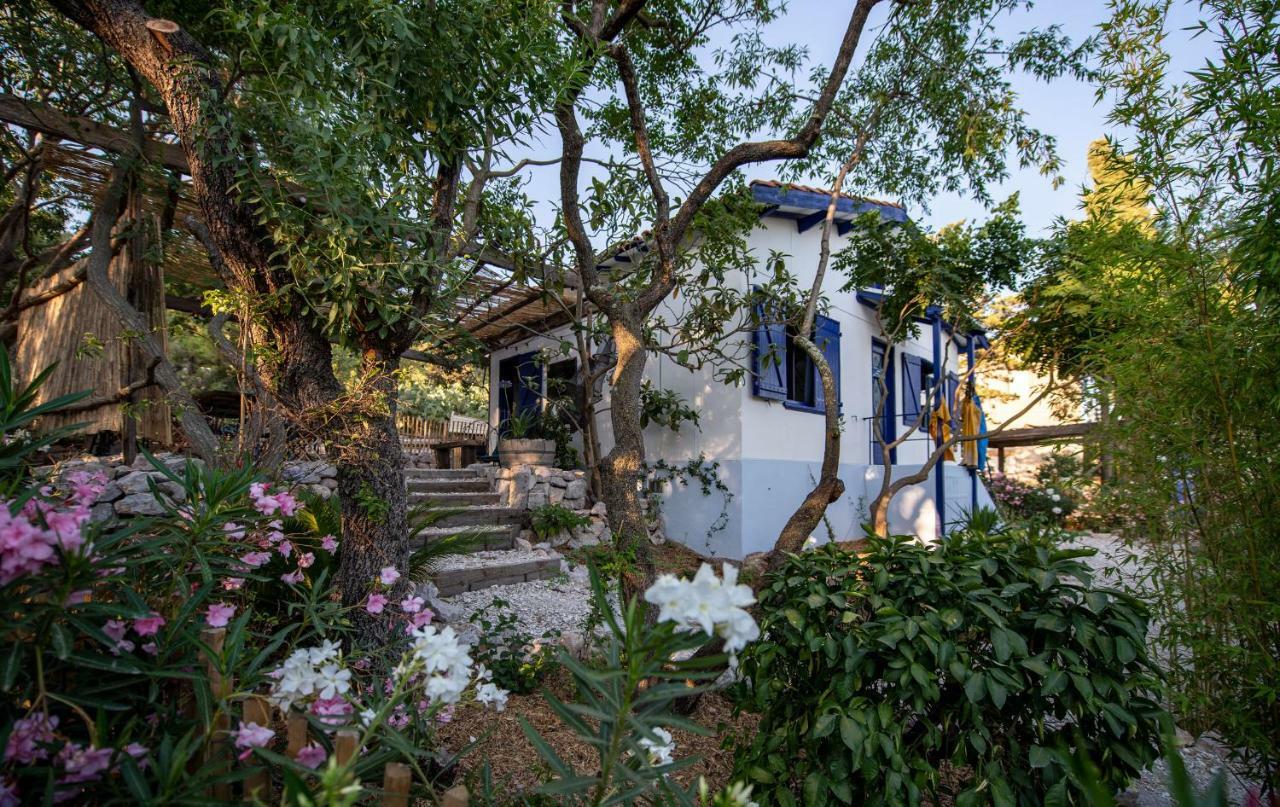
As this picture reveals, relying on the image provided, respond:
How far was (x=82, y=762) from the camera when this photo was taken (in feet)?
3.35

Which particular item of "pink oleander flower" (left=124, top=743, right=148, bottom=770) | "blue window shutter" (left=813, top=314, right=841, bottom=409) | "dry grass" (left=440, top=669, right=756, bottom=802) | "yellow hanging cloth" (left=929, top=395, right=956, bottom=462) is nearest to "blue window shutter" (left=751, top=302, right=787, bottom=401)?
"blue window shutter" (left=813, top=314, right=841, bottom=409)

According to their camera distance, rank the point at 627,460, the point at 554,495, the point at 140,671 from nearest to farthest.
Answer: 1. the point at 140,671
2. the point at 627,460
3. the point at 554,495

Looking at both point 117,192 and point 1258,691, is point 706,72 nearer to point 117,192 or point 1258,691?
point 117,192

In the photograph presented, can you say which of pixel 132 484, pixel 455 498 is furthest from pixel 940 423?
pixel 132 484

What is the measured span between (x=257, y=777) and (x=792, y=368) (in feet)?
24.3

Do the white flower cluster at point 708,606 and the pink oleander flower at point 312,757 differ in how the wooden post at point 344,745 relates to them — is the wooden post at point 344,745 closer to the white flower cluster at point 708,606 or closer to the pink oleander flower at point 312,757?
the pink oleander flower at point 312,757

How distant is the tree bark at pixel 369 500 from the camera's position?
275 centimetres

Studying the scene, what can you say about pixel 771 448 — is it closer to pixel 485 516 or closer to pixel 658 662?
pixel 485 516

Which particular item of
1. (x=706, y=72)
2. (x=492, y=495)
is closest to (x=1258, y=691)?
(x=706, y=72)

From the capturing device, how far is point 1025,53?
514 centimetres

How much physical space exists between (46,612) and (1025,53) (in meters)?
6.80

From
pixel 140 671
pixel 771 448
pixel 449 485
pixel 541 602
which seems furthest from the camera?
pixel 771 448

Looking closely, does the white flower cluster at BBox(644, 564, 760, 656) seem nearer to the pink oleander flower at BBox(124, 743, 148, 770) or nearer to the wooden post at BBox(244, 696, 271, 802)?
the wooden post at BBox(244, 696, 271, 802)

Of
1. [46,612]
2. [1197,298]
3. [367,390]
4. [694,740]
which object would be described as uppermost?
[1197,298]
